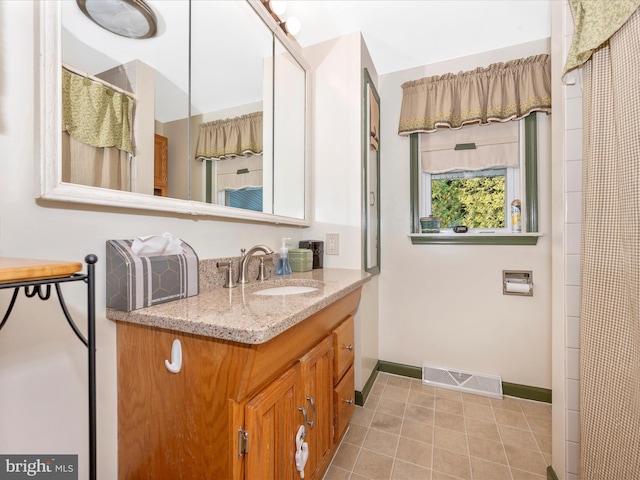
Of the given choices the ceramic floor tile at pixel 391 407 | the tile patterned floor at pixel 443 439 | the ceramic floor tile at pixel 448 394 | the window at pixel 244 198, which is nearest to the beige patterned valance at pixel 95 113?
the window at pixel 244 198

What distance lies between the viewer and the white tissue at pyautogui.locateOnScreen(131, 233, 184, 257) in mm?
867

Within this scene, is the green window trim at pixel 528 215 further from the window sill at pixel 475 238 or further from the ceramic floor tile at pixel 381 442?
the ceramic floor tile at pixel 381 442

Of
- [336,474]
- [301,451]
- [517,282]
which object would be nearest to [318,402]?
[301,451]

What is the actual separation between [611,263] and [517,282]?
1200 millimetres

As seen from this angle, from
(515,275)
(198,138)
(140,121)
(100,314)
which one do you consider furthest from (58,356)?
(515,275)

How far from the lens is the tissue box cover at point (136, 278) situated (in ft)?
2.65

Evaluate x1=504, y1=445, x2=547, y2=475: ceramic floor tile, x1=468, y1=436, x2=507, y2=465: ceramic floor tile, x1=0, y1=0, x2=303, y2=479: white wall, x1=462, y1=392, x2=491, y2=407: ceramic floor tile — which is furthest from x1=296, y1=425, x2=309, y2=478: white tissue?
x1=462, y1=392, x2=491, y2=407: ceramic floor tile

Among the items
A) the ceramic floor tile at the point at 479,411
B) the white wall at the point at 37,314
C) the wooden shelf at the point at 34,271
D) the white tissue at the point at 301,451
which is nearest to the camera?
the wooden shelf at the point at 34,271

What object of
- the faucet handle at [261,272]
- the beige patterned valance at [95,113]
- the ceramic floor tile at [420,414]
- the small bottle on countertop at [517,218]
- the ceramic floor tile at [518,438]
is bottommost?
the ceramic floor tile at [518,438]

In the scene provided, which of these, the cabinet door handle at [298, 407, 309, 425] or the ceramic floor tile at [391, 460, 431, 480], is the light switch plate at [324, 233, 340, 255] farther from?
the ceramic floor tile at [391, 460, 431, 480]

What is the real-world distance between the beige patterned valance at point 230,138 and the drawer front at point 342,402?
125 cm

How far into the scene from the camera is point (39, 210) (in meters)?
0.72

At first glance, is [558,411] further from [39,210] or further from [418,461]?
[39,210]

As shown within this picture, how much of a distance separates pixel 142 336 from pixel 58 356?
198 mm
